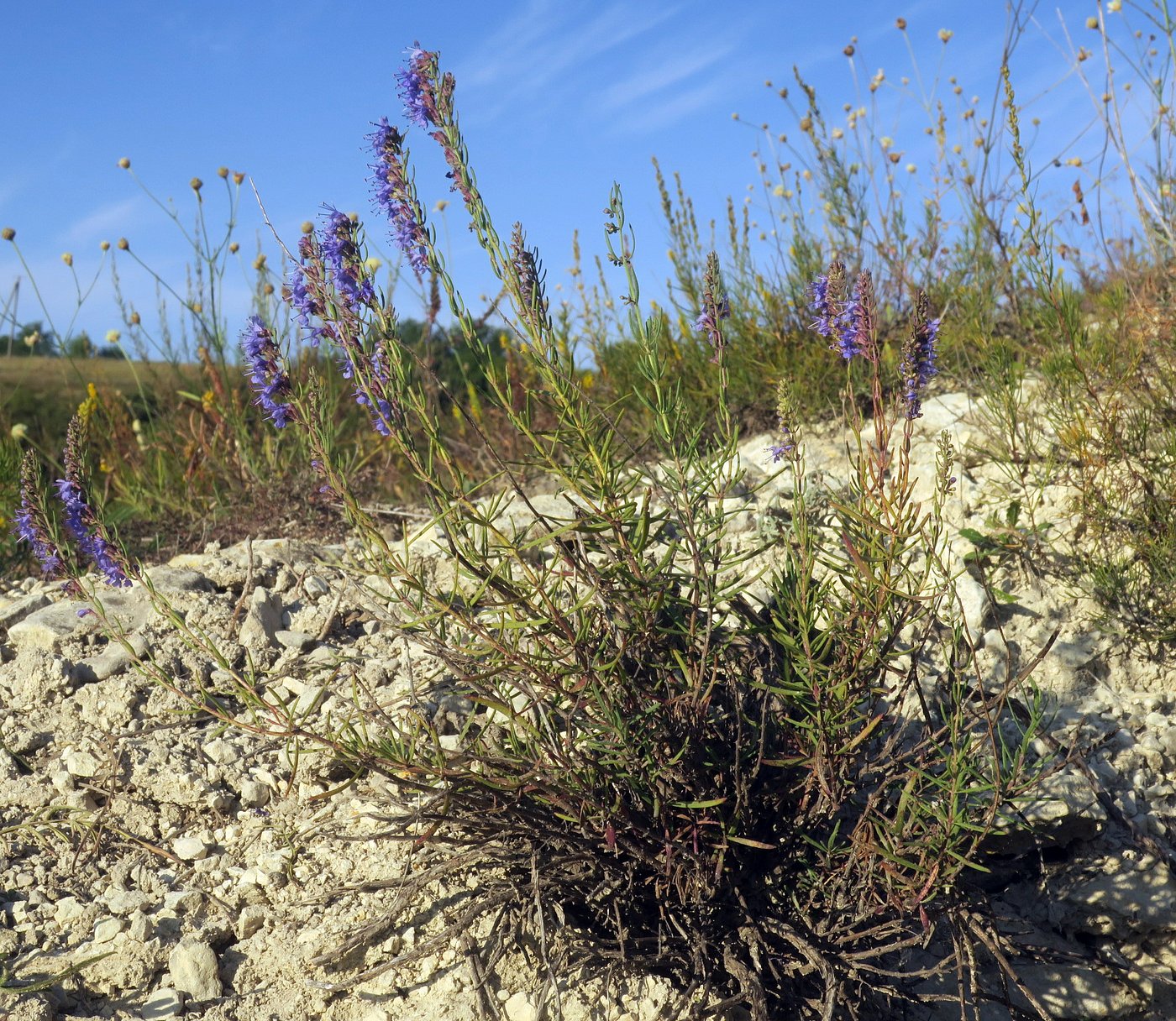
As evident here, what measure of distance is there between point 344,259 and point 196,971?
1679 millimetres

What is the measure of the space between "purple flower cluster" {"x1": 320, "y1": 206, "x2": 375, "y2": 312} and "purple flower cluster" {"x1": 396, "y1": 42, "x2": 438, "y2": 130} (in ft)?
0.90

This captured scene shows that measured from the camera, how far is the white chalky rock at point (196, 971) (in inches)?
92.1

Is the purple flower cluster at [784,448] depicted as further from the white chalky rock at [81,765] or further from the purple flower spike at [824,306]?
the white chalky rock at [81,765]

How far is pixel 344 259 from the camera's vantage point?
2207 mm

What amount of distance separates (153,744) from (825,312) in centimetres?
229

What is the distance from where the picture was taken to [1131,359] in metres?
4.31

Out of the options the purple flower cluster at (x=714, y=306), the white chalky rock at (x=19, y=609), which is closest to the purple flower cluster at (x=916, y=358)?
the purple flower cluster at (x=714, y=306)

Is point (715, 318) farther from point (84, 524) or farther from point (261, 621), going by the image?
point (261, 621)

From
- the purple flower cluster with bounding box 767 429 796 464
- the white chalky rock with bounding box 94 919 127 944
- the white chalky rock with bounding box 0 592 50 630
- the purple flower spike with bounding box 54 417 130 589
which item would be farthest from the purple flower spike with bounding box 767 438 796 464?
the white chalky rock with bounding box 0 592 50 630

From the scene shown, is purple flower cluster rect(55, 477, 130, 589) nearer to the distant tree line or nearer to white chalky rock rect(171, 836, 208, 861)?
white chalky rock rect(171, 836, 208, 861)

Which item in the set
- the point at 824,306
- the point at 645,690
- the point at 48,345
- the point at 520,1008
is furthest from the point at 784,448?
the point at 48,345

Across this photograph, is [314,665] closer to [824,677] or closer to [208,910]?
[208,910]

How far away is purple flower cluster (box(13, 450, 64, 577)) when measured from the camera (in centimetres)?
249

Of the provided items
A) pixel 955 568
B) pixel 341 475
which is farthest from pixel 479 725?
pixel 955 568
